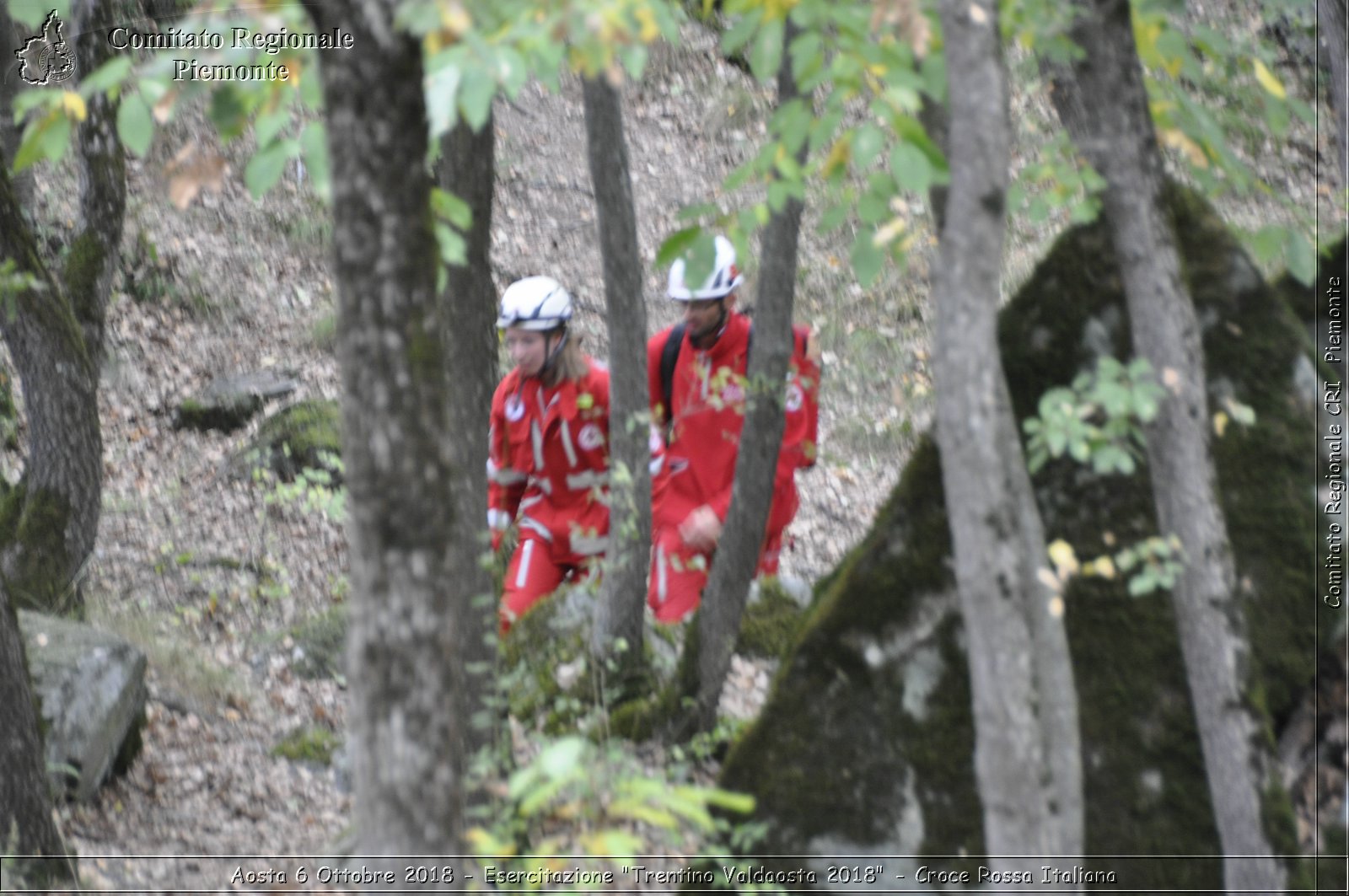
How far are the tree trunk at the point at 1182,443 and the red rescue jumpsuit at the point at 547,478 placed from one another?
343 centimetres

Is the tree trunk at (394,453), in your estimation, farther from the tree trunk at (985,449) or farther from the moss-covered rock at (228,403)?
the moss-covered rock at (228,403)

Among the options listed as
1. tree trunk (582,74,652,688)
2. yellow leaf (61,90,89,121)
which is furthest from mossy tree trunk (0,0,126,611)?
yellow leaf (61,90,89,121)

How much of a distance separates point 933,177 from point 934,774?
1.86 m

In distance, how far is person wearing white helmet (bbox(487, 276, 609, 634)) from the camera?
20.4 ft

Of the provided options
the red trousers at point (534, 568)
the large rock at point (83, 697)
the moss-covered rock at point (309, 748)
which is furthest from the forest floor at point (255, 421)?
the red trousers at point (534, 568)

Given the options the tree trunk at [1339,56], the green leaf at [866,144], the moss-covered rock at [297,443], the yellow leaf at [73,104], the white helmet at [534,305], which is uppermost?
the tree trunk at [1339,56]

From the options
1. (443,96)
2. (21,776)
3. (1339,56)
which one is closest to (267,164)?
(443,96)

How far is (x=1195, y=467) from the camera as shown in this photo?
126 inches

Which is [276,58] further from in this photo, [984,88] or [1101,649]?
[1101,649]

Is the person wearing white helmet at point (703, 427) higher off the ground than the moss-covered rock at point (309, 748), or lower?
higher

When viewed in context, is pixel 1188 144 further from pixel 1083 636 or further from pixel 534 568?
pixel 534 568

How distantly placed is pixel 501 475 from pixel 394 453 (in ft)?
13.9

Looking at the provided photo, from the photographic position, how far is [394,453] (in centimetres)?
251

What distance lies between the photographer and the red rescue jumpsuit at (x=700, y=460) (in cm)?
631
